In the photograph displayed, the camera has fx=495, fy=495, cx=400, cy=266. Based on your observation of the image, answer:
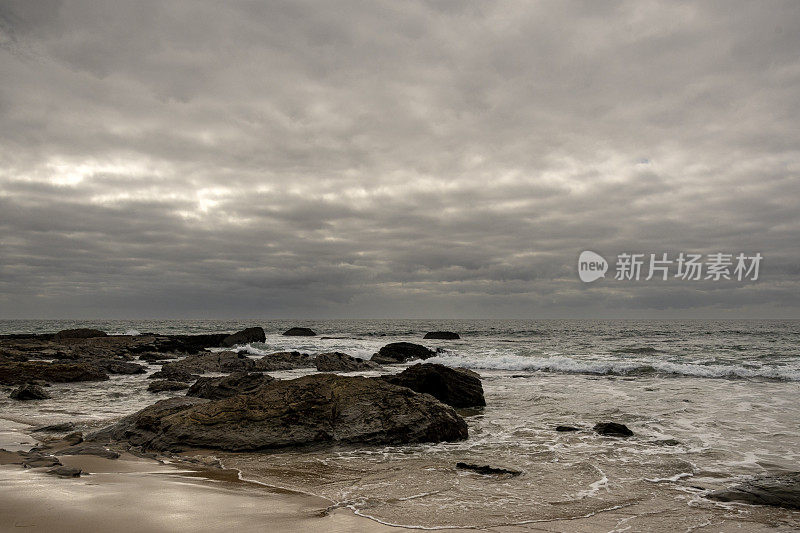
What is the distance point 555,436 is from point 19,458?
314 inches

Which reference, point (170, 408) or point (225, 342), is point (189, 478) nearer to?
point (170, 408)

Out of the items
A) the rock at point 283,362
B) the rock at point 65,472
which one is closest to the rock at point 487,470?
the rock at point 65,472

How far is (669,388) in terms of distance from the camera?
16.5 meters

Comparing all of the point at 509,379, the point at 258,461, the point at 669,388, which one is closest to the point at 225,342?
the point at 509,379

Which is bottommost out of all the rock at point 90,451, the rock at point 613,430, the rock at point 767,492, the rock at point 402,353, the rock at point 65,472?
the rock at point 402,353

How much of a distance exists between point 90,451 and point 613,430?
8.49 m

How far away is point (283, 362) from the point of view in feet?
80.0

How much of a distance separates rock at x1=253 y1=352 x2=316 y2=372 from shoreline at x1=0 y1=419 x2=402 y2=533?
17.5 meters

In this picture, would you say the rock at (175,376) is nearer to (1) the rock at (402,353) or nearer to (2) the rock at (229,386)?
(2) the rock at (229,386)

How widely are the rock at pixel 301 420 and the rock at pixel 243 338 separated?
115 ft

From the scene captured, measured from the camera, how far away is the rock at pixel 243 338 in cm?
4216

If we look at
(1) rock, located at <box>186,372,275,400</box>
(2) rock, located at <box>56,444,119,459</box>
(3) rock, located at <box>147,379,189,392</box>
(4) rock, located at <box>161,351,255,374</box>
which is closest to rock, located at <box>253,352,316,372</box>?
(4) rock, located at <box>161,351,255,374</box>

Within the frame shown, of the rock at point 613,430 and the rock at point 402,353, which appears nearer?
the rock at point 613,430

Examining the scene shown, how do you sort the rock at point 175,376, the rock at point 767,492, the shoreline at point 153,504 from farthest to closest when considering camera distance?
the rock at point 175,376 < the rock at point 767,492 < the shoreline at point 153,504
